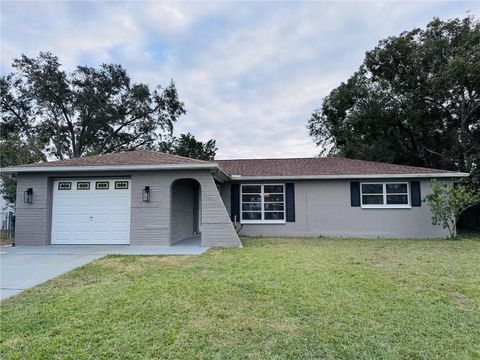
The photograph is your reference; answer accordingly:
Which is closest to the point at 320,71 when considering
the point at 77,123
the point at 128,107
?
the point at 128,107

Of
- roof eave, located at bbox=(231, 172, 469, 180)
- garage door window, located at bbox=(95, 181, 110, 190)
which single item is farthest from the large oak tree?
garage door window, located at bbox=(95, 181, 110, 190)

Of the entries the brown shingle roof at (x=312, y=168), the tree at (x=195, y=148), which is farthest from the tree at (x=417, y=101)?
the tree at (x=195, y=148)

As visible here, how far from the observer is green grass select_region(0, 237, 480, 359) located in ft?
10.6

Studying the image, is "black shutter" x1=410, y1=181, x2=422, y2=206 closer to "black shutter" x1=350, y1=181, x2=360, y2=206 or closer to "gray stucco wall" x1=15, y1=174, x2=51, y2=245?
"black shutter" x1=350, y1=181, x2=360, y2=206

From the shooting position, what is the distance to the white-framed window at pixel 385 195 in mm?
12797

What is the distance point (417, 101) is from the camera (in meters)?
17.8

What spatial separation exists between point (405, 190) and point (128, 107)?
23285 mm

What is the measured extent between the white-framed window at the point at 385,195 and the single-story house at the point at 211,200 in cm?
4

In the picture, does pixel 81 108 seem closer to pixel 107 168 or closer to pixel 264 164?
pixel 264 164

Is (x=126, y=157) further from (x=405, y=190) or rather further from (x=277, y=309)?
(x=405, y=190)

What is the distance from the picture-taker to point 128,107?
90.3ft

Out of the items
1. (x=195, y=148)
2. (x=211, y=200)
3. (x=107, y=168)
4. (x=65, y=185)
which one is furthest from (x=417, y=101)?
(x=65, y=185)

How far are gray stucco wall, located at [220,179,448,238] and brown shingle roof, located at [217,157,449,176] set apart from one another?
493 millimetres

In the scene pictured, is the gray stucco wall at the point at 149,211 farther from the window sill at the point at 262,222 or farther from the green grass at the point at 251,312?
the window sill at the point at 262,222
